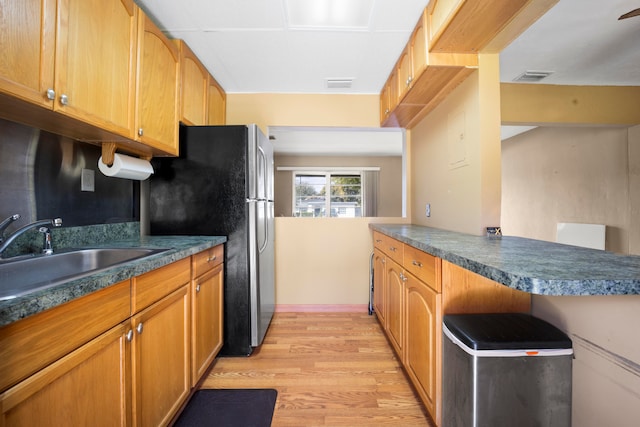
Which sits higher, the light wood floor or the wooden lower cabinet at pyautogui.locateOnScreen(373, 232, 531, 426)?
the wooden lower cabinet at pyautogui.locateOnScreen(373, 232, 531, 426)

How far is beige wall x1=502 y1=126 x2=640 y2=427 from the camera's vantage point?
2.80ft

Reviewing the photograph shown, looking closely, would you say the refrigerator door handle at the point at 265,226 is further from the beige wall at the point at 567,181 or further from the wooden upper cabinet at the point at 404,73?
the beige wall at the point at 567,181

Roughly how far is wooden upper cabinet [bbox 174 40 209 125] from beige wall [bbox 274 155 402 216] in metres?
4.01

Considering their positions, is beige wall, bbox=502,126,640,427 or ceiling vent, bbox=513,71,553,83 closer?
beige wall, bbox=502,126,640,427

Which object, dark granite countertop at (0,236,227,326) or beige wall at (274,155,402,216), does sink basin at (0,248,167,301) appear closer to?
dark granite countertop at (0,236,227,326)

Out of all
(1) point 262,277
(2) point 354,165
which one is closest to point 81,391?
(1) point 262,277

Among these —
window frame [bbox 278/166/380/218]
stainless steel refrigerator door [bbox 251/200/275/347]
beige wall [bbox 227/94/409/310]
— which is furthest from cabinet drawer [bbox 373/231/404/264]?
window frame [bbox 278/166/380/218]

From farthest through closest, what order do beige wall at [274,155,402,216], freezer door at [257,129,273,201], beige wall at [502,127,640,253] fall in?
beige wall at [274,155,402,216]
beige wall at [502,127,640,253]
freezer door at [257,129,273,201]

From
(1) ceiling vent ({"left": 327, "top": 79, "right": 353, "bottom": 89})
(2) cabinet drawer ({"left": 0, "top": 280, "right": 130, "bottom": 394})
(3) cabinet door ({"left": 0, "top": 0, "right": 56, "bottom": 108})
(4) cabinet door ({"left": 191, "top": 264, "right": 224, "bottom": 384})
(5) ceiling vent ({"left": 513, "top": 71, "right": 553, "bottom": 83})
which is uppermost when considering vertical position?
(1) ceiling vent ({"left": 327, "top": 79, "right": 353, "bottom": 89})

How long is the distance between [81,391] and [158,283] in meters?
0.44

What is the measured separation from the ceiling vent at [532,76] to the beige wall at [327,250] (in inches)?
50.3

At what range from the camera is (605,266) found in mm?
802

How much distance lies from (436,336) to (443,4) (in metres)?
1.67

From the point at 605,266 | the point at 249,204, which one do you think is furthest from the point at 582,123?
the point at 249,204
